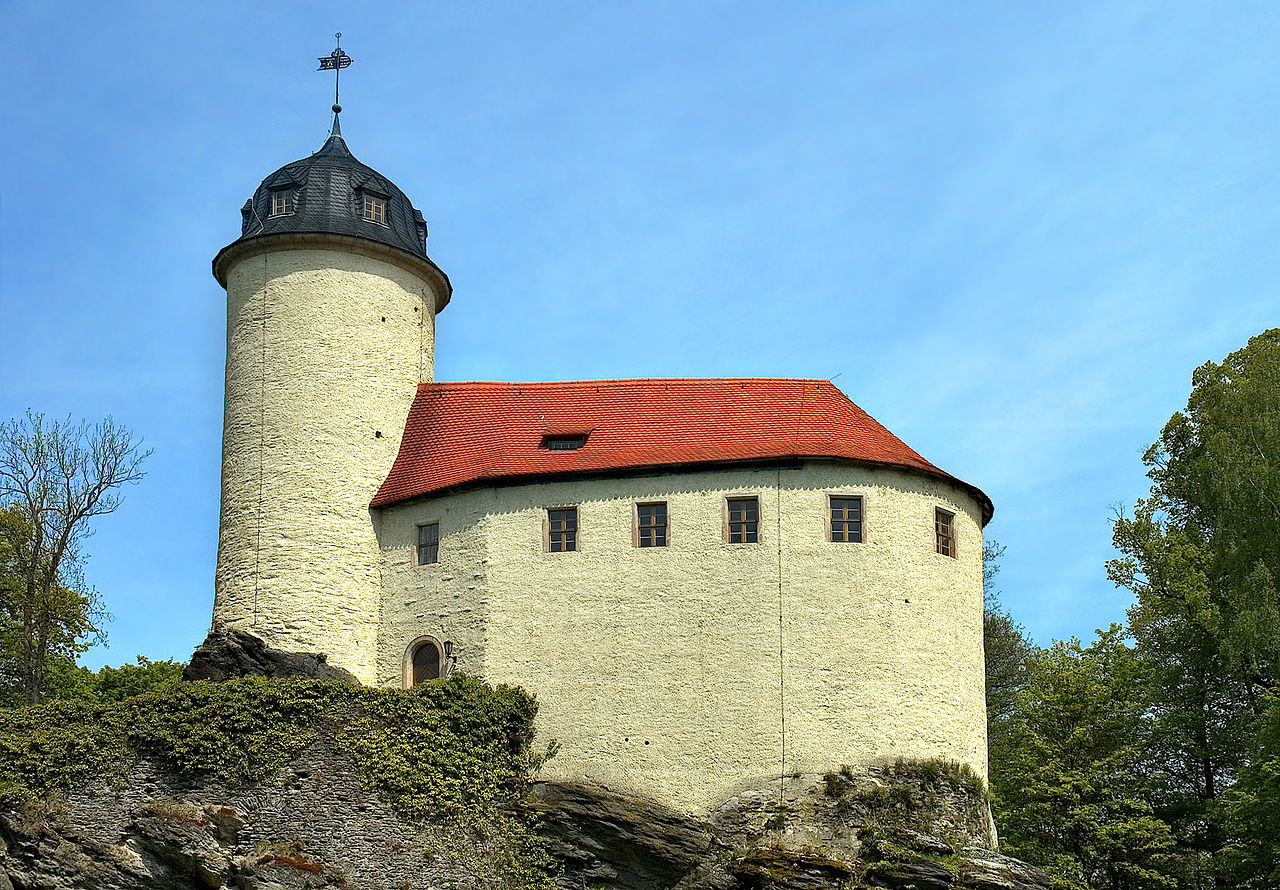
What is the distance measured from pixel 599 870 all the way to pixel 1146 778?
12456 mm

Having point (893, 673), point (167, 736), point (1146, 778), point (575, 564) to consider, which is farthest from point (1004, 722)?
point (167, 736)

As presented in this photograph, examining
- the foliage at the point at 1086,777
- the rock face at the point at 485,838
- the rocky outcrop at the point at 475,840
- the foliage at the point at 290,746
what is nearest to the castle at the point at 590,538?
the rock face at the point at 485,838

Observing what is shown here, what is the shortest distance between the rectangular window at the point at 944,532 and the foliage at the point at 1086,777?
4664 millimetres

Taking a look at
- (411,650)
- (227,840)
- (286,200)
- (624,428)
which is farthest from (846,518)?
(286,200)

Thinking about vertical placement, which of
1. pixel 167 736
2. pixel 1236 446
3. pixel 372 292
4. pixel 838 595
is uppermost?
pixel 372 292

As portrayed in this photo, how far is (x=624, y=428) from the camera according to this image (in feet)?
115

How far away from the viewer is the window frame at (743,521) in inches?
1273

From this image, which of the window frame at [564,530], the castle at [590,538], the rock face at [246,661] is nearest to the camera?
the castle at [590,538]

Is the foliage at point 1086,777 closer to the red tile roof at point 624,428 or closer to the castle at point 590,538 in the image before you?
the castle at point 590,538

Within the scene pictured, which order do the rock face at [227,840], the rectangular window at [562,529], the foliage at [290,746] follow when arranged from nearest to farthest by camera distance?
the rock face at [227,840] < the foliage at [290,746] < the rectangular window at [562,529]

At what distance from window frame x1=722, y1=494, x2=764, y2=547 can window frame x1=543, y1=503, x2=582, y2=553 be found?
291 centimetres

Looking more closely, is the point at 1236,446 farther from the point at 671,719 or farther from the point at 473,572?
the point at 473,572

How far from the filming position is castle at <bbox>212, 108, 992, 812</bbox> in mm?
31516

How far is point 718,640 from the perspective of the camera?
31734 millimetres
